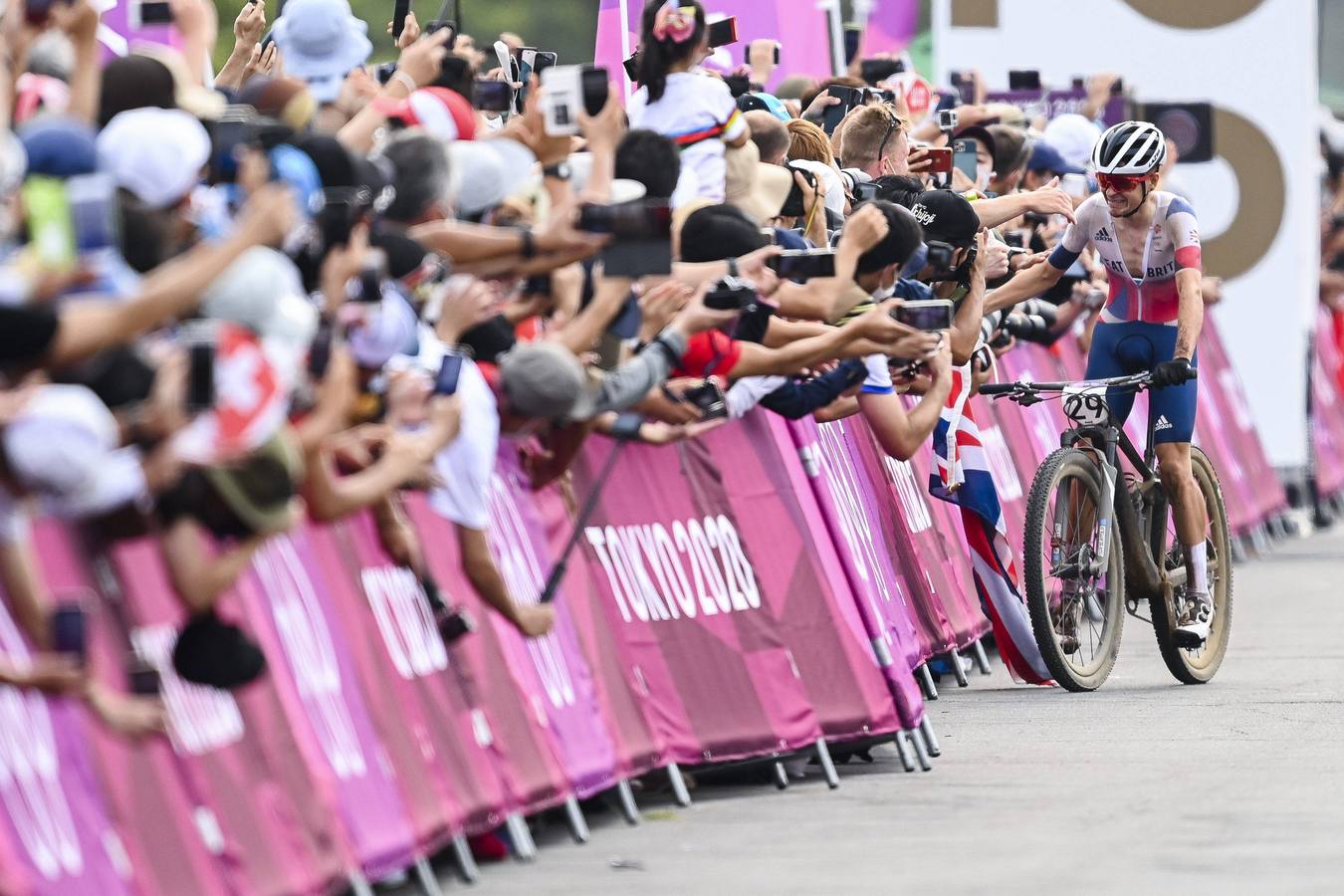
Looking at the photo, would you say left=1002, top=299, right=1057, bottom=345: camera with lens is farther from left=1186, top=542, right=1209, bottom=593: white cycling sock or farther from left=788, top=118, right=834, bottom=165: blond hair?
A: left=788, top=118, right=834, bottom=165: blond hair

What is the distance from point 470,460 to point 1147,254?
580 cm

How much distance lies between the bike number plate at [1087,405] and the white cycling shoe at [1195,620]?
3.43 feet

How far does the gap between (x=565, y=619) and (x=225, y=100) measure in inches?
78.3

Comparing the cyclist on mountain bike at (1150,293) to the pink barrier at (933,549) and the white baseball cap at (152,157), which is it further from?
the white baseball cap at (152,157)

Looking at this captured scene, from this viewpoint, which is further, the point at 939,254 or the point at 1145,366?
the point at 1145,366

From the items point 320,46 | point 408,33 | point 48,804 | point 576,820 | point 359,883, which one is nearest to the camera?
point 48,804

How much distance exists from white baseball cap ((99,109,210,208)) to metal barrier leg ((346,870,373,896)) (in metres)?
1.84

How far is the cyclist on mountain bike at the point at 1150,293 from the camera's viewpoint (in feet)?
44.8

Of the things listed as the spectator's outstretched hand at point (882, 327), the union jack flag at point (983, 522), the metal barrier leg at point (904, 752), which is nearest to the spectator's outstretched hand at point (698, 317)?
the spectator's outstretched hand at point (882, 327)

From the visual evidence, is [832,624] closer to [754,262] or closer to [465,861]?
[754,262]

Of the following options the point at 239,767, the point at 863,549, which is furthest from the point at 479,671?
the point at 863,549

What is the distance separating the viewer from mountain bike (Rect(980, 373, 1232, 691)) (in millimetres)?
13172

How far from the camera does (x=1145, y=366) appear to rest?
14148 millimetres

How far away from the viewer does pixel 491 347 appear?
9203mm
